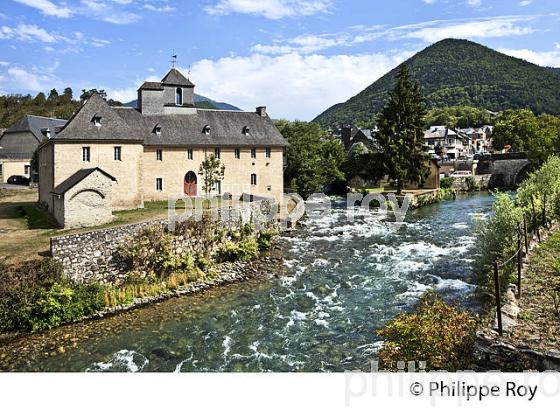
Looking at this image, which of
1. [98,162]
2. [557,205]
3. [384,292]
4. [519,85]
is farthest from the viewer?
[519,85]

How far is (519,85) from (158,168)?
59657mm

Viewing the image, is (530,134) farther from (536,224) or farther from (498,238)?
(498,238)

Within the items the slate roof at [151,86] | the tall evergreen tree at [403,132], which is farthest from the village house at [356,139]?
the slate roof at [151,86]

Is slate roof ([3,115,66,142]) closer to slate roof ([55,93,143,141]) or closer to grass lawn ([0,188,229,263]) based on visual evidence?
grass lawn ([0,188,229,263])

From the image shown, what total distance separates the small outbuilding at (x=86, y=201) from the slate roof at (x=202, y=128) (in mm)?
6537

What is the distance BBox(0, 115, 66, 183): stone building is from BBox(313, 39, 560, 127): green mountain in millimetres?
29245

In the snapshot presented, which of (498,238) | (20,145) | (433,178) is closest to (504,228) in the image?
(498,238)

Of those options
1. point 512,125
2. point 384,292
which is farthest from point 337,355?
point 512,125

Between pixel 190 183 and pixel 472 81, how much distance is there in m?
52.6

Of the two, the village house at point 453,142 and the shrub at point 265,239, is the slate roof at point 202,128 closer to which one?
the shrub at point 265,239

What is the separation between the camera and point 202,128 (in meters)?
25.2

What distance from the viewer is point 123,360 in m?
9.12

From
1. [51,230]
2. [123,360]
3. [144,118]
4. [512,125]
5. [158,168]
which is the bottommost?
[123,360]

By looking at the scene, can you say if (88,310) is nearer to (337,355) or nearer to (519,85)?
(337,355)
